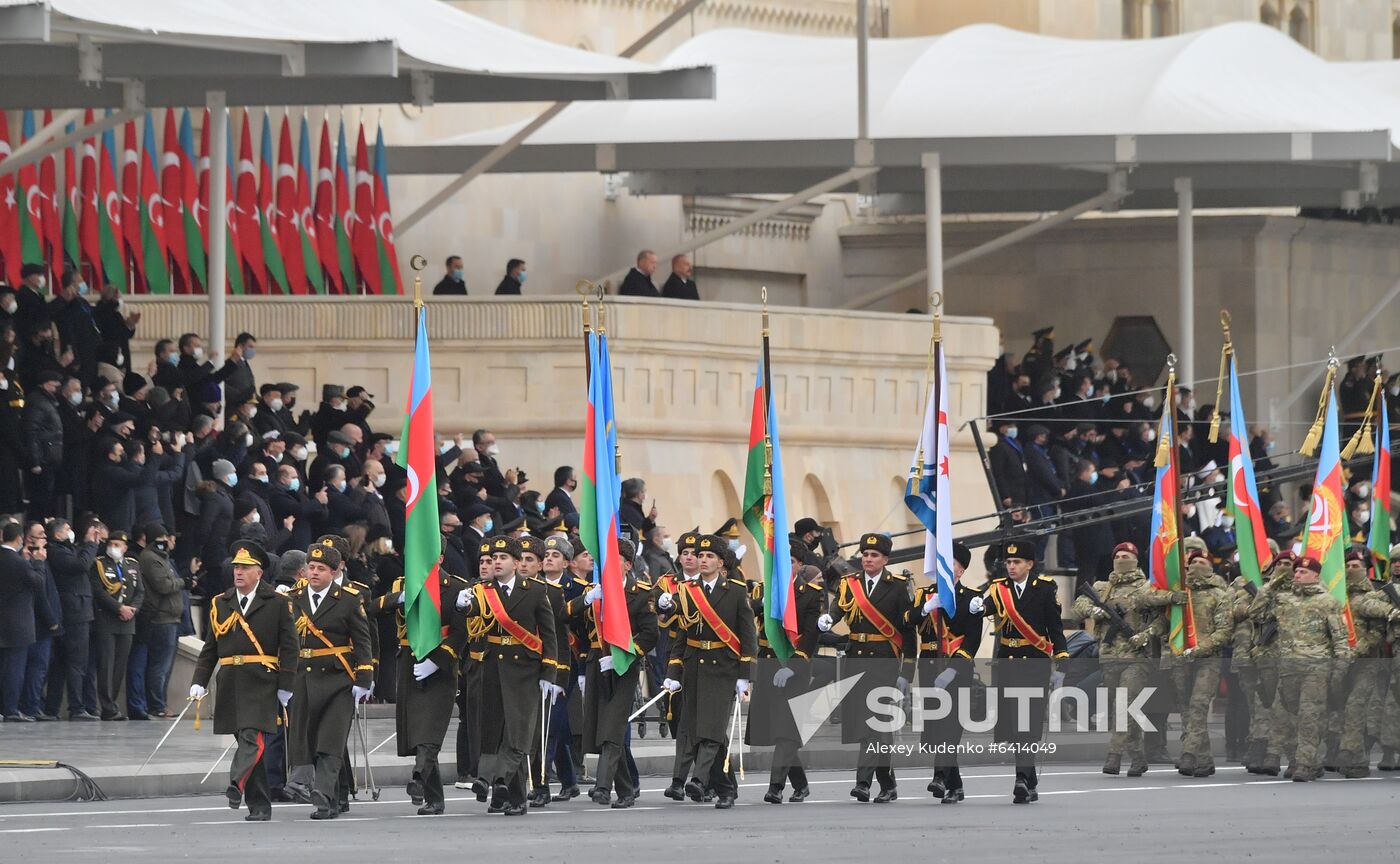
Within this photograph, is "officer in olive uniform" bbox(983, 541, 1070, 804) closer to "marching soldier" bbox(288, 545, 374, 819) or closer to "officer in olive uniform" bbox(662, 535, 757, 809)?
"officer in olive uniform" bbox(662, 535, 757, 809)

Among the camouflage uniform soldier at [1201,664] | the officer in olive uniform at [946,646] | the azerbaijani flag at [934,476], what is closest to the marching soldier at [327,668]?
the officer in olive uniform at [946,646]

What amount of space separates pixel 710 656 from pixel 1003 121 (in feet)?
61.6

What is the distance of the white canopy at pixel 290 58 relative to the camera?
2695cm

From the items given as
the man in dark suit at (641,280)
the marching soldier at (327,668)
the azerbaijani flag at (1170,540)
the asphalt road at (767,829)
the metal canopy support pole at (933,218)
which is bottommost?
the asphalt road at (767,829)

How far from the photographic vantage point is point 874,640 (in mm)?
20891

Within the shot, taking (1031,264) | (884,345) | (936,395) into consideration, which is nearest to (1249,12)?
(1031,264)

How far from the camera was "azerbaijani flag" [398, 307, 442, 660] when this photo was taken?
66.6ft

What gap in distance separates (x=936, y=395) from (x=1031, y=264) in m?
26.3

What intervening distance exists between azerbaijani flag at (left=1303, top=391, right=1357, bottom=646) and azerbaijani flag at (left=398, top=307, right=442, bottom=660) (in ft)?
22.5

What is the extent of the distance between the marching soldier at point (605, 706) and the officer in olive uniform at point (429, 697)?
0.84 m

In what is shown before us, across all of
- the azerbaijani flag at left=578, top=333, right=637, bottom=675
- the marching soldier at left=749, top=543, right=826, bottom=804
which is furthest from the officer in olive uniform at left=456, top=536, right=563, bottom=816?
the marching soldier at left=749, top=543, right=826, bottom=804

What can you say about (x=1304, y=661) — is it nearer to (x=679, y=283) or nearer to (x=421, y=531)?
(x=421, y=531)

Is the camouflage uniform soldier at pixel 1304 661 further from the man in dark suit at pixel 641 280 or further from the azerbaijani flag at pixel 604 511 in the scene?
the man in dark suit at pixel 641 280

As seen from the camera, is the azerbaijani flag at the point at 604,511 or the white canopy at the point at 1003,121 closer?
the azerbaijani flag at the point at 604,511
